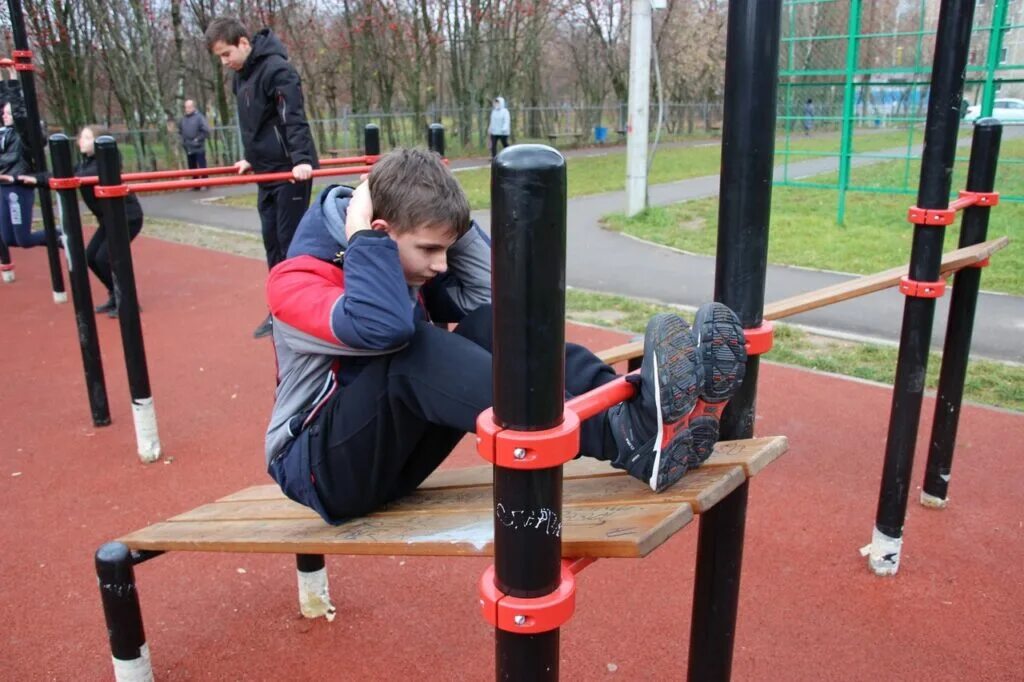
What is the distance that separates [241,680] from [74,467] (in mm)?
1966

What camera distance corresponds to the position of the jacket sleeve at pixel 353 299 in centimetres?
175

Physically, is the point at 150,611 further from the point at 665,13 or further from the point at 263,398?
the point at 665,13

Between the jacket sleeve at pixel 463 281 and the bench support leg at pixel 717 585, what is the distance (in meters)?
0.92

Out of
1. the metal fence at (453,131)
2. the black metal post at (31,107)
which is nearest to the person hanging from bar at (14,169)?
the black metal post at (31,107)

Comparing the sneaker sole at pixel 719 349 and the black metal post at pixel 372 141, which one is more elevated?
the black metal post at pixel 372 141

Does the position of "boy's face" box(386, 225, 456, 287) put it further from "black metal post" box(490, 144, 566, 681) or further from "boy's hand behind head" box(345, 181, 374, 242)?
"black metal post" box(490, 144, 566, 681)

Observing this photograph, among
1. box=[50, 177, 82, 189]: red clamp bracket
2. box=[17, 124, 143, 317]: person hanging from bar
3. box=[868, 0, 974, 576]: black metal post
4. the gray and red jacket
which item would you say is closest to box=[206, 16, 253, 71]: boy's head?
box=[50, 177, 82, 189]: red clamp bracket

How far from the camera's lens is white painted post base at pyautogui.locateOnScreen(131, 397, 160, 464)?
12.8 feet

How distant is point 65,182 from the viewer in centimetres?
395

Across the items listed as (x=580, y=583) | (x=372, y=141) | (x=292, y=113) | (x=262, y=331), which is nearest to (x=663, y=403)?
(x=580, y=583)

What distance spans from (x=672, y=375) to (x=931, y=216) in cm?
163

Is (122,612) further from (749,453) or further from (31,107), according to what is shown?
(31,107)

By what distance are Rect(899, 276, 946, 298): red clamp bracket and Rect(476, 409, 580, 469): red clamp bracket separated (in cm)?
Answer: 198

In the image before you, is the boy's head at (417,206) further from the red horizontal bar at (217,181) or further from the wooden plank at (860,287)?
the red horizontal bar at (217,181)
